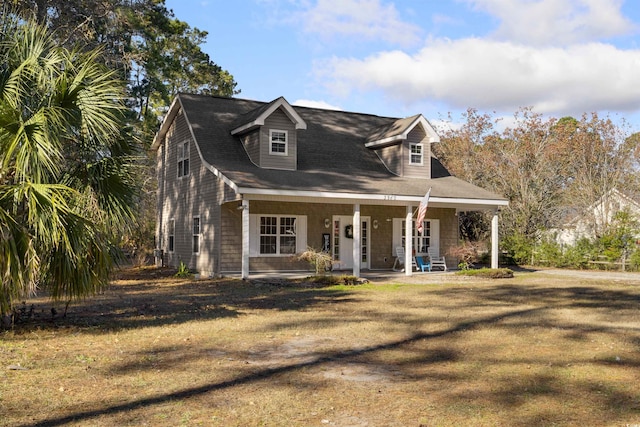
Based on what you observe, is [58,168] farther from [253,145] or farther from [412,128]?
[412,128]

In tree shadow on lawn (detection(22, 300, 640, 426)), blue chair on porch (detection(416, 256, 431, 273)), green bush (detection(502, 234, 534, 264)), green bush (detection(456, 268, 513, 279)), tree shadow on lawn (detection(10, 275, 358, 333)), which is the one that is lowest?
tree shadow on lawn (detection(22, 300, 640, 426))

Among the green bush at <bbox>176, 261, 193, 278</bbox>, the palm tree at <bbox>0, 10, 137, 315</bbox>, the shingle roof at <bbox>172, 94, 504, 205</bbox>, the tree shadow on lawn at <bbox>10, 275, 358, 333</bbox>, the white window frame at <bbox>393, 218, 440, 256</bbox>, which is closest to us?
the palm tree at <bbox>0, 10, 137, 315</bbox>

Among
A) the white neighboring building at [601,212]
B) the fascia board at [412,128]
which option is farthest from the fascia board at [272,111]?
the white neighboring building at [601,212]

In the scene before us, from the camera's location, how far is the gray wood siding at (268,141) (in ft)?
68.6

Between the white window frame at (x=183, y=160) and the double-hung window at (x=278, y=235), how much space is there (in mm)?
4181

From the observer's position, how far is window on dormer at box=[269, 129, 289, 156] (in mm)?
21062

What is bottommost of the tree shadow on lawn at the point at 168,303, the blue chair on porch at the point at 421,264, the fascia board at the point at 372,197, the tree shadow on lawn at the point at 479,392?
the tree shadow on lawn at the point at 479,392

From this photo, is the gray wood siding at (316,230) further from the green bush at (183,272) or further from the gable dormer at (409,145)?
the gable dormer at (409,145)

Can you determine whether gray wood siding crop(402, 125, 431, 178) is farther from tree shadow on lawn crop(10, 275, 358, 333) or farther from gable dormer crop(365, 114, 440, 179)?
tree shadow on lawn crop(10, 275, 358, 333)

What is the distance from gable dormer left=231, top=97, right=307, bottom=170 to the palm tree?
10.2 m

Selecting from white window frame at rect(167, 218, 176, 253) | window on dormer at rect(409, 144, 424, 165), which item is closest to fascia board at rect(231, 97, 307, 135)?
window on dormer at rect(409, 144, 424, 165)

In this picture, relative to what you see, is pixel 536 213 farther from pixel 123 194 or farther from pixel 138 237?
pixel 123 194

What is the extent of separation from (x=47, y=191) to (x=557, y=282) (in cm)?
1633

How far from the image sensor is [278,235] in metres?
21.3
